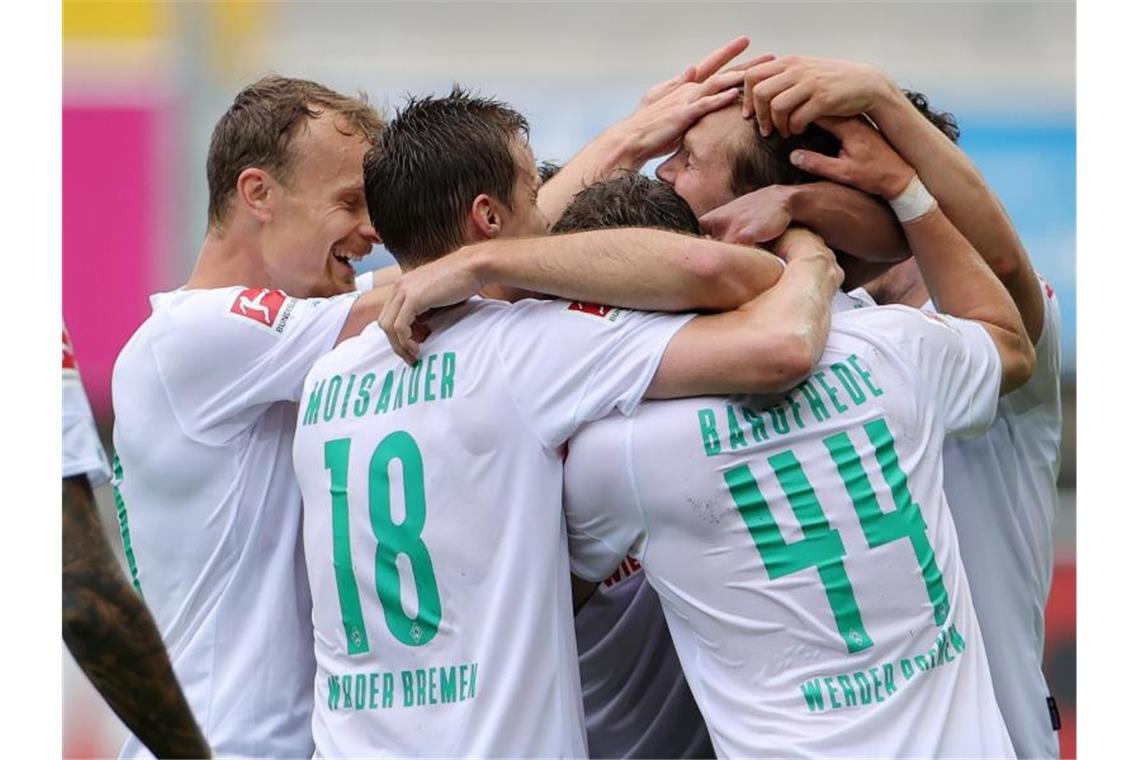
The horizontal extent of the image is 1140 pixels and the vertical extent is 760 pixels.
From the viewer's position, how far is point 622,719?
3475 millimetres

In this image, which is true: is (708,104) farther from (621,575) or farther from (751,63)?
(621,575)

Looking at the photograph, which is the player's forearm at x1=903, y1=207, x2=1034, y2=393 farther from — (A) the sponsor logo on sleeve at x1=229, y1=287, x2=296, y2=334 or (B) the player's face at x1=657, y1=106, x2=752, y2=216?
(A) the sponsor logo on sleeve at x1=229, y1=287, x2=296, y2=334

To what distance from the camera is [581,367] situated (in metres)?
2.76

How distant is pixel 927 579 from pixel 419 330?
108 cm

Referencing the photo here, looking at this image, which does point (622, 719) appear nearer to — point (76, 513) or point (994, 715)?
point (994, 715)

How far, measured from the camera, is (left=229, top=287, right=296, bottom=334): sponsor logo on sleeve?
3.20 meters

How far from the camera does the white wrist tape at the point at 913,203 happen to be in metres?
3.17

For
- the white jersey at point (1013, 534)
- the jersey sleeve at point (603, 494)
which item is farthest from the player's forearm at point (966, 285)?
the jersey sleeve at point (603, 494)

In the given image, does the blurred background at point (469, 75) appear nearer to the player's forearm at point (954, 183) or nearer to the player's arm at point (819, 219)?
the player's forearm at point (954, 183)

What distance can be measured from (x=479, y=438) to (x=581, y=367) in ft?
0.76

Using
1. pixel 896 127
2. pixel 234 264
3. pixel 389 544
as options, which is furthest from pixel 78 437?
pixel 896 127

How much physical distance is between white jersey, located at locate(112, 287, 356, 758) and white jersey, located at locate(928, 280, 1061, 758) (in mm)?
1467

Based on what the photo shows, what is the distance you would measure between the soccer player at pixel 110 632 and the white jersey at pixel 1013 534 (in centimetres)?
178

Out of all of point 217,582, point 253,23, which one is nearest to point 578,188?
point 217,582
